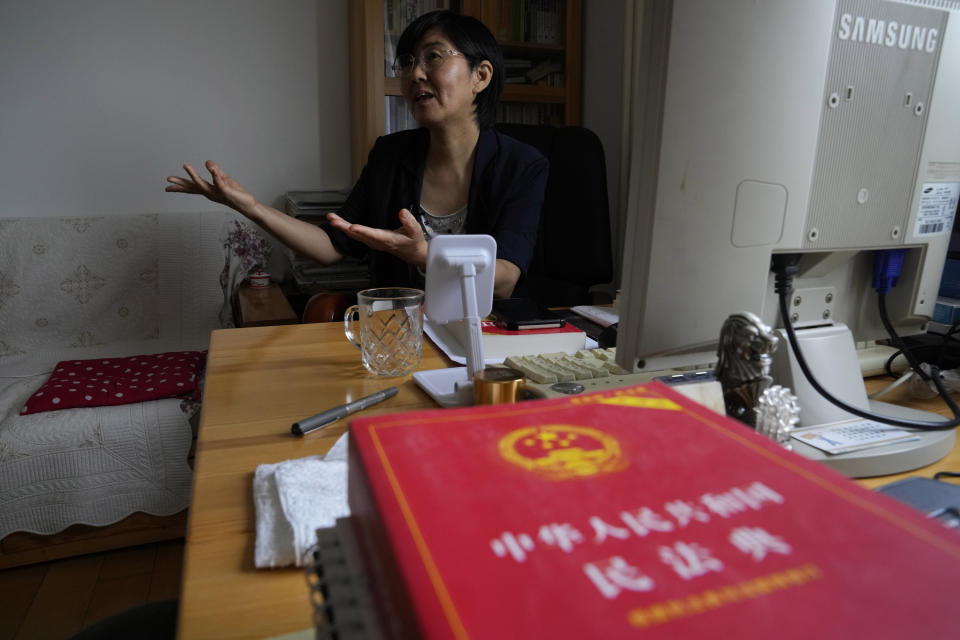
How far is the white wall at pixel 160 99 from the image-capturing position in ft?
7.32

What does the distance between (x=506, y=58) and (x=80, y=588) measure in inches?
93.7

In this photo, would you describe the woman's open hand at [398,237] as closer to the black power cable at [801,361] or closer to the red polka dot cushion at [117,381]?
the black power cable at [801,361]

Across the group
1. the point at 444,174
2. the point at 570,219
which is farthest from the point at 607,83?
the point at 444,174

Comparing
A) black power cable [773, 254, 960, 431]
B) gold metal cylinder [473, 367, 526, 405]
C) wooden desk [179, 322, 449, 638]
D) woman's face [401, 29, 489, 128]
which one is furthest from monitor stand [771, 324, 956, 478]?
woman's face [401, 29, 489, 128]

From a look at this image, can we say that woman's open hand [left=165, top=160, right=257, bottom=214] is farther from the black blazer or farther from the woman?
the black blazer

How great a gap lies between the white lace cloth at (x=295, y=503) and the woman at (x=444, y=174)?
0.97 m

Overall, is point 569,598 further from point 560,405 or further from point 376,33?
point 376,33

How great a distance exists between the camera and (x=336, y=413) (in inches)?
30.7

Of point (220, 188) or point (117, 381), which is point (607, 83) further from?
point (117, 381)

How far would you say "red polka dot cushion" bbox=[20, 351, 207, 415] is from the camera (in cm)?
170

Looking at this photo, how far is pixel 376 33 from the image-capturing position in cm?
240

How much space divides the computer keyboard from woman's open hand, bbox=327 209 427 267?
0.37 meters

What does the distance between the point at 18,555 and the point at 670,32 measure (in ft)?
6.17

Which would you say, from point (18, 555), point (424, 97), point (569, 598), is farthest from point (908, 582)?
point (18, 555)
